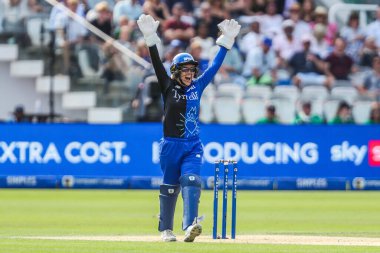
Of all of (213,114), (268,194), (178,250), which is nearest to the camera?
(178,250)

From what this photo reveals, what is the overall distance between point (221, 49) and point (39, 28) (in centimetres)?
1159

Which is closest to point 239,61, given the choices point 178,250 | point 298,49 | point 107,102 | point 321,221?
point 298,49

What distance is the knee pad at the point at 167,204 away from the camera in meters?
11.5

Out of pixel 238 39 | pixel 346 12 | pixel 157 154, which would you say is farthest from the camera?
pixel 346 12

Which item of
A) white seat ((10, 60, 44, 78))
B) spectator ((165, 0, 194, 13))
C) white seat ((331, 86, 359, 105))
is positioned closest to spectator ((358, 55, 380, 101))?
white seat ((331, 86, 359, 105))

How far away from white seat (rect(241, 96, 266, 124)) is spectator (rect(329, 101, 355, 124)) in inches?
50.5

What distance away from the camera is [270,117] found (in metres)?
22.0

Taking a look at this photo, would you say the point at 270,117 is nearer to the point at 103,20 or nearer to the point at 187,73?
the point at 103,20

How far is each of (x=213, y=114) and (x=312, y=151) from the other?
2037 mm

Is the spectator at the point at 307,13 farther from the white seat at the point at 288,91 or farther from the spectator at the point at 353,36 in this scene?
the white seat at the point at 288,91

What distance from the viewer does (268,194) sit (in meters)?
20.4

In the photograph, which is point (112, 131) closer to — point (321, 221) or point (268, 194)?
point (268, 194)

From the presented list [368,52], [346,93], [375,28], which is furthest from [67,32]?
[375,28]

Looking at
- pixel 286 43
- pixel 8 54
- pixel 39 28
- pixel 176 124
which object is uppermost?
pixel 39 28
